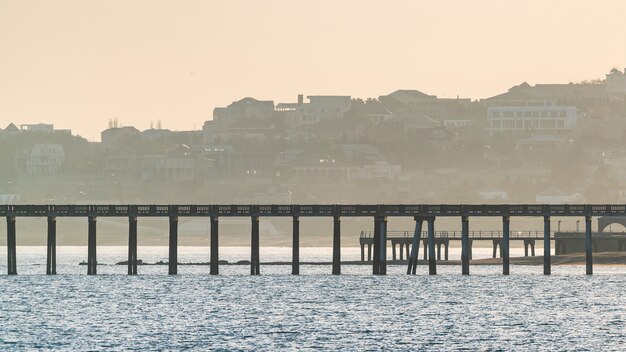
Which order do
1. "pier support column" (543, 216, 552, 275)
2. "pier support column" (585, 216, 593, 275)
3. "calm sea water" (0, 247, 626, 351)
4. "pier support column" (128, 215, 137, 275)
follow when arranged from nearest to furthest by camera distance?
"calm sea water" (0, 247, 626, 351) → "pier support column" (543, 216, 552, 275) → "pier support column" (585, 216, 593, 275) → "pier support column" (128, 215, 137, 275)

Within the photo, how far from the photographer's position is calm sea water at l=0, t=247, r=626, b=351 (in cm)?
10981

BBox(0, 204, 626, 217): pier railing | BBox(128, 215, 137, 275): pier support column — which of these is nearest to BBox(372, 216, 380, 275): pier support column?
BBox(0, 204, 626, 217): pier railing

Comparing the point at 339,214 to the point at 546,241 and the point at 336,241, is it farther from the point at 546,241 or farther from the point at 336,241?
the point at 546,241

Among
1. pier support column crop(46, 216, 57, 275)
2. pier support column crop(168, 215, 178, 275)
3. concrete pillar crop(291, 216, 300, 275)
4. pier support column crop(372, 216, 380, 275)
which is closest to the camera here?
concrete pillar crop(291, 216, 300, 275)

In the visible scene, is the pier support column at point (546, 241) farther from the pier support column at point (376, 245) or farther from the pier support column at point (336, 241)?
the pier support column at point (336, 241)

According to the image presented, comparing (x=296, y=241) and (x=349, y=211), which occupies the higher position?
(x=349, y=211)

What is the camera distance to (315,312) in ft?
417

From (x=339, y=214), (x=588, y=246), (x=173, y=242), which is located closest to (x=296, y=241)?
(x=339, y=214)

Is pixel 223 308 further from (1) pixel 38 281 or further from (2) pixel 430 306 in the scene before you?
(1) pixel 38 281

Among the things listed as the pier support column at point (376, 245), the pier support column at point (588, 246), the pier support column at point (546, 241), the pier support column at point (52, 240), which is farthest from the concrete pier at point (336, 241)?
the pier support column at point (52, 240)

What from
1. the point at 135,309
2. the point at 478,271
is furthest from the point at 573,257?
the point at 135,309

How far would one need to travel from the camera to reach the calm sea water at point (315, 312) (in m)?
110

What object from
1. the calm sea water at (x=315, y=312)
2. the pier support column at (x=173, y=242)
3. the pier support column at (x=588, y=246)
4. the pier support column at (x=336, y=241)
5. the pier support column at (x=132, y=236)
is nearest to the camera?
the calm sea water at (x=315, y=312)

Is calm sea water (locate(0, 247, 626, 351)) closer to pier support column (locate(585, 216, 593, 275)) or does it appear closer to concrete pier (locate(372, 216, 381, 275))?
concrete pier (locate(372, 216, 381, 275))
